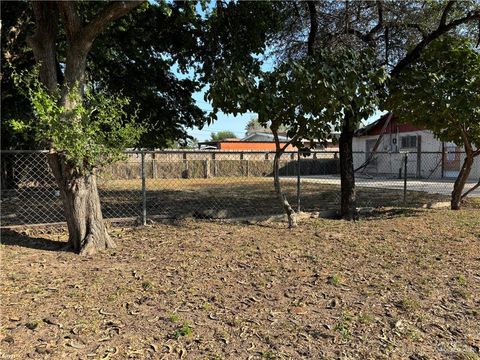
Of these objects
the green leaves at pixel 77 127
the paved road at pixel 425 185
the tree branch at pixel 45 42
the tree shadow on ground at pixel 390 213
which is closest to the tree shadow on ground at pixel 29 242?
the green leaves at pixel 77 127

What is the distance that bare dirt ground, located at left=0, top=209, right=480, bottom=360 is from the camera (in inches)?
120

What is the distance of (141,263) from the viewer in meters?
4.81

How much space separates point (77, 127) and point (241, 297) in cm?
259

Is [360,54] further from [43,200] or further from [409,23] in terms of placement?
[43,200]

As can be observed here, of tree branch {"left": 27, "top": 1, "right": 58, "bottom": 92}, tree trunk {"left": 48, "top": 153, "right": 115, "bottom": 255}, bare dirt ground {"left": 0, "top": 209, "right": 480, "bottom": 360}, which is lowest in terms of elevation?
bare dirt ground {"left": 0, "top": 209, "right": 480, "bottom": 360}

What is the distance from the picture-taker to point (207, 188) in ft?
52.3

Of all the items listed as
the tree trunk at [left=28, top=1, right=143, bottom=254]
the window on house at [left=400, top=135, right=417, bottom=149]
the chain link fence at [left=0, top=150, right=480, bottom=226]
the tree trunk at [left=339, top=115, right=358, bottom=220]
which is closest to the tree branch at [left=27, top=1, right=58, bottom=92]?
the tree trunk at [left=28, top=1, right=143, bottom=254]

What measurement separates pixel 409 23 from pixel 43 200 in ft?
30.5

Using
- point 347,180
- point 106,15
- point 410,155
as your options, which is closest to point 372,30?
point 347,180

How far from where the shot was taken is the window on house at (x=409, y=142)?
24516 mm

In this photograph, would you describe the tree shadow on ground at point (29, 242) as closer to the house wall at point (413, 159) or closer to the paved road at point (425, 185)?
the paved road at point (425, 185)

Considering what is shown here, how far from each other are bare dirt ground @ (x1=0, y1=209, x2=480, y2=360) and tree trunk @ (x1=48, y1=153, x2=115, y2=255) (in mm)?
221

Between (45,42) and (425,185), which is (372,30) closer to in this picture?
(45,42)

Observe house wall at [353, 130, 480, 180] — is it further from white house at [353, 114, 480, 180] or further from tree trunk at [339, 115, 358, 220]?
tree trunk at [339, 115, 358, 220]
